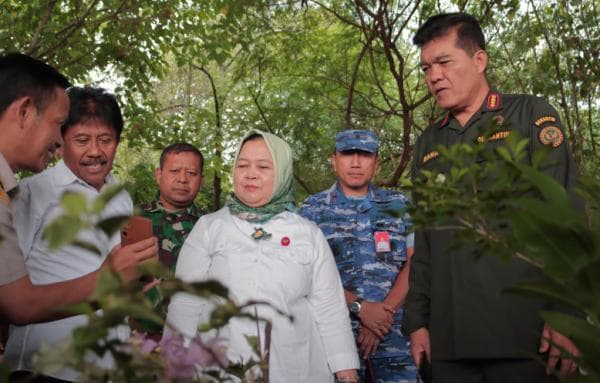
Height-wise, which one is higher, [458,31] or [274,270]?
[458,31]

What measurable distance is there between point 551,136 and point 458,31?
57cm

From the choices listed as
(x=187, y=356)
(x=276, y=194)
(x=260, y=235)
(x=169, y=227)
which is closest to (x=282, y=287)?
(x=260, y=235)

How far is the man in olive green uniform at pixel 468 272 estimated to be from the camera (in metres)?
2.10

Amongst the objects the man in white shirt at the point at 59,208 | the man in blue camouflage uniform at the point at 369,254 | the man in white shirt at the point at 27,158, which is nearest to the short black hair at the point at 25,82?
the man in white shirt at the point at 27,158

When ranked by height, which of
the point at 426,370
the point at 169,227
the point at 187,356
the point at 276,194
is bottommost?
the point at 426,370

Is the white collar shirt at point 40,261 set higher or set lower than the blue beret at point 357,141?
lower

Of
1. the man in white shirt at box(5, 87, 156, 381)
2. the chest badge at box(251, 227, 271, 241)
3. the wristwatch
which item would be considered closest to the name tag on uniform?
the wristwatch

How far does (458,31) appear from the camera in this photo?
245cm

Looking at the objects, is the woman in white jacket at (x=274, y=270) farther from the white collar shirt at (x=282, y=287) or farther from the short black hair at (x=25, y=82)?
the short black hair at (x=25, y=82)

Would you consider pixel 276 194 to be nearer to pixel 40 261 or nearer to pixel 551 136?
pixel 40 261

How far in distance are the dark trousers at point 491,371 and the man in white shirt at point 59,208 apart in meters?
1.16

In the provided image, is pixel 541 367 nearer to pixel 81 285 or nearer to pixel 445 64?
pixel 445 64

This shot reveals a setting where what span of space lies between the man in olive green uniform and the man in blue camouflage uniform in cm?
91

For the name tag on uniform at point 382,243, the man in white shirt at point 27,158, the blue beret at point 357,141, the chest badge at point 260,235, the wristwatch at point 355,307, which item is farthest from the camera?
the blue beret at point 357,141
